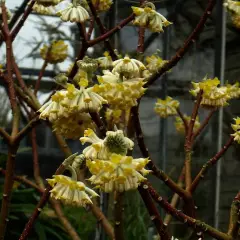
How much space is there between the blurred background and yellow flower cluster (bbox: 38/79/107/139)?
173 centimetres

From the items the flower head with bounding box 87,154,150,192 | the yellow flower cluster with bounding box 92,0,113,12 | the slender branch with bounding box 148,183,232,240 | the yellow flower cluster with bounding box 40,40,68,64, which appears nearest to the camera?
the flower head with bounding box 87,154,150,192

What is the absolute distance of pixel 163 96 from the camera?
2816 mm

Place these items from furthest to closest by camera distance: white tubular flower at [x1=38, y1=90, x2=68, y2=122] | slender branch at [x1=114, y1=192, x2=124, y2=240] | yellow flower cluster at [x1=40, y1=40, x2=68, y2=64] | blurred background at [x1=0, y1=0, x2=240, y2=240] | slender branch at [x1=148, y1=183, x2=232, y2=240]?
blurred background at [x1=0, y1=0, x2=240, y2=240], yellow flower cluster at [x1=40, y1=40, x2=68, y2=64], slender branch at [x1=114, y1=192, x2=124, y2=240], slender branch at [x1=148, y1=183, x2=232, y2=240], white tubular flower at [x1=38, y1=90, x2=68, y2=122]

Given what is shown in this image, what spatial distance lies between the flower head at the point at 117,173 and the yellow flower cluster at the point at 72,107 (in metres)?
0.11

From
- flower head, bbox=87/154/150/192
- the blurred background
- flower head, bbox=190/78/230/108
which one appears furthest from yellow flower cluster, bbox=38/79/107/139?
the blurred background

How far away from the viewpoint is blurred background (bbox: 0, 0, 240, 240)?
103 inches

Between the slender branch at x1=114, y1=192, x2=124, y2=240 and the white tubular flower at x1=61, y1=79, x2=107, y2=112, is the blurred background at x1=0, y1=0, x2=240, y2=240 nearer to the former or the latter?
the slender branch at x1=114, y1=192, x2=124, y2=240

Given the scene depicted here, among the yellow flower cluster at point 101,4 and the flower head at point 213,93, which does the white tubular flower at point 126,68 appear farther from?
the yellow flower cluster at point 101,4

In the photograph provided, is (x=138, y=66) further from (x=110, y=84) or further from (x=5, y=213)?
(x=5, y=213)

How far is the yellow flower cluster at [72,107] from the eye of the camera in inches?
30.5

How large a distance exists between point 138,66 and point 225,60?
1890mm

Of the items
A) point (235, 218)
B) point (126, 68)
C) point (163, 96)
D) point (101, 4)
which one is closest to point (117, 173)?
point (126, 68)

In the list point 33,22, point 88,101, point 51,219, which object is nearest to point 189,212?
point 88,101

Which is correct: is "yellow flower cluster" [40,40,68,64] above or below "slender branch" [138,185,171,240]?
above
